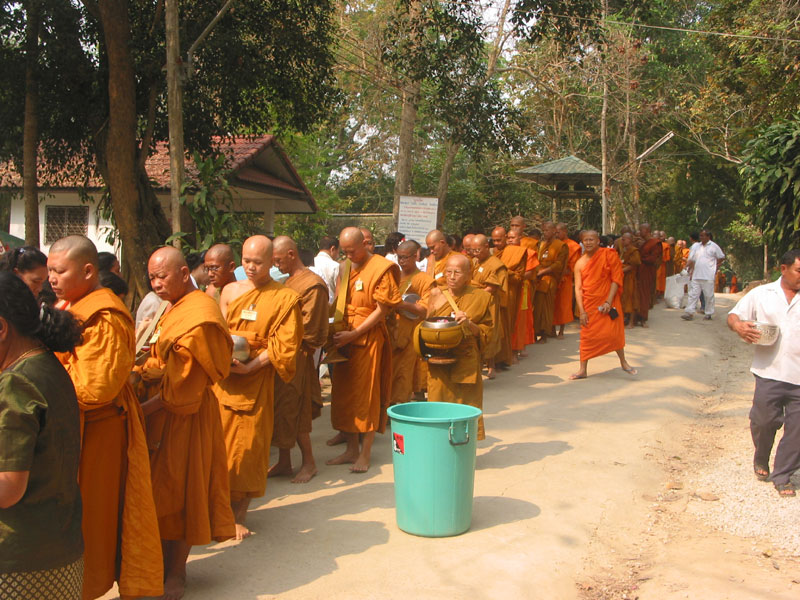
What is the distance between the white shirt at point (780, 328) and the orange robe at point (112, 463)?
4.34m

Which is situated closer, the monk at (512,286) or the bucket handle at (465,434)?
the bucket handle at (465,434)

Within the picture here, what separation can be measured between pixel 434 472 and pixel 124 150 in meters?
7.32

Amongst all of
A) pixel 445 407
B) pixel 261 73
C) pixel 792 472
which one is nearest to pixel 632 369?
pixel 792 472

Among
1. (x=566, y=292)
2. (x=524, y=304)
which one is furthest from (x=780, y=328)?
(x=566, y=292)

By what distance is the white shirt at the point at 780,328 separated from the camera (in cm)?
553

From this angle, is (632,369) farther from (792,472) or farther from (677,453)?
(792,472)

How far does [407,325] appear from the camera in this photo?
771cm

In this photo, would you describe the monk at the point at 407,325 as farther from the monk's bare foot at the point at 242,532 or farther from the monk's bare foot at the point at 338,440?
the monk's bare foot at the point at 242,532

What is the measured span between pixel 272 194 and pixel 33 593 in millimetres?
13997

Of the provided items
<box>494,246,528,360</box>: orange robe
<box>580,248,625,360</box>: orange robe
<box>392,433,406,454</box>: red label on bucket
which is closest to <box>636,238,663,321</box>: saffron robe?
<box>494,246,528,360</box>: orange robe

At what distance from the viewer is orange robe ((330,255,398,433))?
6.14 metres

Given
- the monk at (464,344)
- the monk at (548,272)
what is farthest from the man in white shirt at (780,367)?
the monk at (548,272)

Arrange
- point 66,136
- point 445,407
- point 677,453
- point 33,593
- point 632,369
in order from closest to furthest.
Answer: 1. point 33,593
2. point 445,407
3. point 677,453
4. point 632,369
5. point 66,136

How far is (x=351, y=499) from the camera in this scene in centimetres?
556
